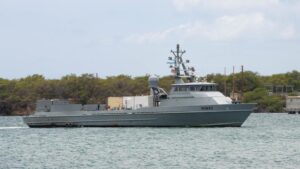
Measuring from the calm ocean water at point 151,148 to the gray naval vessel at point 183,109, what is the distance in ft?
6.15

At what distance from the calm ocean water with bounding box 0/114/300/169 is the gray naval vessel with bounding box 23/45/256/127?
6.15 ft

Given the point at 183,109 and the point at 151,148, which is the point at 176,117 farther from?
the point at 151,148

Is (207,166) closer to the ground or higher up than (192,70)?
closer to the ground

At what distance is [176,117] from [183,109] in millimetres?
1530

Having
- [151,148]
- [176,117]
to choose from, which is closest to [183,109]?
[176,117]

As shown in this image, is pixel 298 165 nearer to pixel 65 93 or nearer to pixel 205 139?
pixel 205 139

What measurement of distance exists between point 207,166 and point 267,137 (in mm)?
28279

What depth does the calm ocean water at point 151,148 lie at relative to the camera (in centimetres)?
5934

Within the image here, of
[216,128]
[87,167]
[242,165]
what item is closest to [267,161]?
[242,165]

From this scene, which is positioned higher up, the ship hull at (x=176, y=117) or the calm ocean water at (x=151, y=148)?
the ship hull at (x=176, y=117)

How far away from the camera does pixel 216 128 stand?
94812 millimetres

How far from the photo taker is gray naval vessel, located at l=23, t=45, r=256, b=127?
94125 millimetres

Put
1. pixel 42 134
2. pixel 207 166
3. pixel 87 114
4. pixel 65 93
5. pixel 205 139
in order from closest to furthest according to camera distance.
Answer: pixel 207 166
pixel 205 139
pixel 42 134
pixel 87 114
pixel 65 93

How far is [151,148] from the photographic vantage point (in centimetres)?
7119
